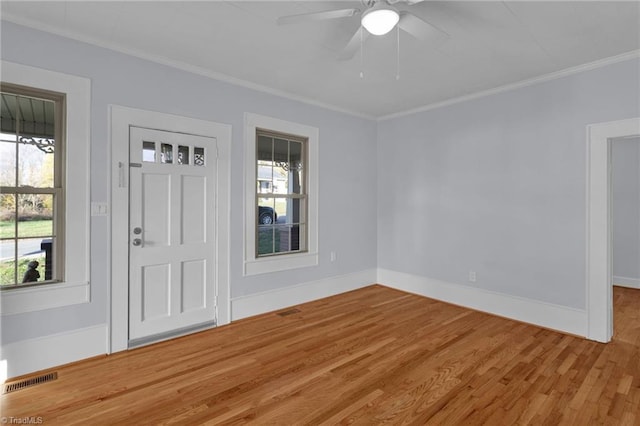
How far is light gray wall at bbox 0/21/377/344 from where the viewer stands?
265cm

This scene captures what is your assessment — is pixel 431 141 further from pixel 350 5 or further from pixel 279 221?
pixel 350 5

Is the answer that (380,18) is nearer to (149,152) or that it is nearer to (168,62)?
(168,62)

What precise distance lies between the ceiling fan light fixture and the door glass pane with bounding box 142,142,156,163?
227cm

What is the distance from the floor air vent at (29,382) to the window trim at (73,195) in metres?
0.51

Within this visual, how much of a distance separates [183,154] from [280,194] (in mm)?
1299

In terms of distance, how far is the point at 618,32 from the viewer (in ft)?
8.70

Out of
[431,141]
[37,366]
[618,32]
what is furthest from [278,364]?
[618,32]

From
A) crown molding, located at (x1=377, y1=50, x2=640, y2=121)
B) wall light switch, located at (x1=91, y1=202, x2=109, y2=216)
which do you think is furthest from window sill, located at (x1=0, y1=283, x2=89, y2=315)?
crown molding, located at (x1=377, y1=50, x2=640, y2=121)

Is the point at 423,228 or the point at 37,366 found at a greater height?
the point at 423,228

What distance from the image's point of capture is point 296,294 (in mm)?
4277

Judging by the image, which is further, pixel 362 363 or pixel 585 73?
pixel 585 73

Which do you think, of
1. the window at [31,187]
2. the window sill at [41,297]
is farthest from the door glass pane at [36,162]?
the window sill at [41,297]

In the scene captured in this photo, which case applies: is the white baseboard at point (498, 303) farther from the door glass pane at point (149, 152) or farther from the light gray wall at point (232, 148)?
the door glass pane at point (149, 152)

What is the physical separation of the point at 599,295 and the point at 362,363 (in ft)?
8.07
